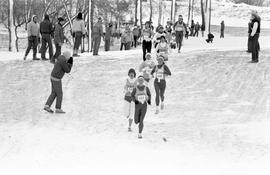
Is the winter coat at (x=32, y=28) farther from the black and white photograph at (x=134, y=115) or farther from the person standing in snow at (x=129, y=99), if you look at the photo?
the person standing in snow at (x=129, y=99)

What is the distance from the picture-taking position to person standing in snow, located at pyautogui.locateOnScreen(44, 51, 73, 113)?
543 inches

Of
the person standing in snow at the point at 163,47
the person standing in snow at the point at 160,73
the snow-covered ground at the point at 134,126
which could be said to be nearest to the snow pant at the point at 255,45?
the snow-covered ground at the point at 134,126

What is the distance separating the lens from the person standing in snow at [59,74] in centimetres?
1380

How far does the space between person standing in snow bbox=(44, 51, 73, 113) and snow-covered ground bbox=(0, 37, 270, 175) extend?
29 centimetres

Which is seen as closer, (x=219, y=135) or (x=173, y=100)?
(x=219, y=135)

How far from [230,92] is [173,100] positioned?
7.25 feet

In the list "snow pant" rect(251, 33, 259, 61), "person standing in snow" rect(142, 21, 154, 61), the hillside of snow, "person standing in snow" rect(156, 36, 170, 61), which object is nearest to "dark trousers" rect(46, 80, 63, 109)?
"person standing in snow" rect(156, 36, 170, 61)

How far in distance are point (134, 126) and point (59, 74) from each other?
2.50 metres

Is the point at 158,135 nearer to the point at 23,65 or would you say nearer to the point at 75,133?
the point at 75,133

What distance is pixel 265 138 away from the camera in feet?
39.8

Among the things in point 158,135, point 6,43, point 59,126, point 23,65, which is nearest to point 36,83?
point 23,65

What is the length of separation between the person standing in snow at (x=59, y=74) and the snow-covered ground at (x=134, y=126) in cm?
29

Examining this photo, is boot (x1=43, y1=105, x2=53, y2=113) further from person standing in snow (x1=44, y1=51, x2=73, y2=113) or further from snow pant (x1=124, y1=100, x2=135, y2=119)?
snow pant (x1=124, y1=100, x2=135, y2=119)

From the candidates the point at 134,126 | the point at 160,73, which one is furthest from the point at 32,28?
the point at 134,126
